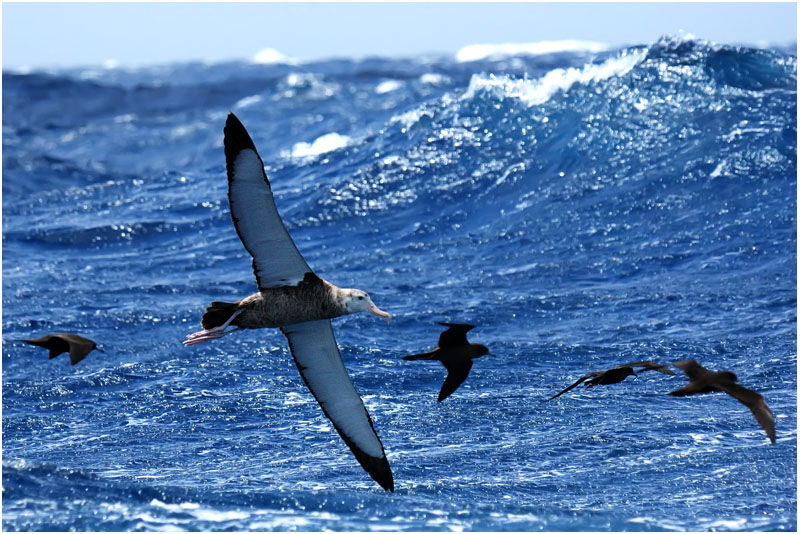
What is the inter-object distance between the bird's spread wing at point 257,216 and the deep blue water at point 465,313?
115 inches

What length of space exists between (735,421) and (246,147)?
8.41m

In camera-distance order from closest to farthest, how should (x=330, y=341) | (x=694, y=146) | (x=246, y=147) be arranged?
(x=246, y=147) < (x=330, y=341) < (x=694, y=146)

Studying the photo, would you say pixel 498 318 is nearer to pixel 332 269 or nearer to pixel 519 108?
pixel 332 269

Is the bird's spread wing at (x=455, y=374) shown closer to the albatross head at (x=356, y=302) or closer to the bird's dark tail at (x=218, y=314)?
the albatross head at (x=356, y=302)

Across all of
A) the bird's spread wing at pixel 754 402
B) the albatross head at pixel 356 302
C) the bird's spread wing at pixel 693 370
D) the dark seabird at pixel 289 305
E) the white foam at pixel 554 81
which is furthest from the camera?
the white foam at pixel 554 81

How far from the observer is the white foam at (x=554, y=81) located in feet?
107

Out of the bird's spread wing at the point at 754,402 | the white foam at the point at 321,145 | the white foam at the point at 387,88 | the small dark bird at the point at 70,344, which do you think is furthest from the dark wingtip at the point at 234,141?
the white foam at the point at 387,88

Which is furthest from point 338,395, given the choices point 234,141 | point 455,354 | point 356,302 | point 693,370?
point 693,370

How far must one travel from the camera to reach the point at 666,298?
1961 cm

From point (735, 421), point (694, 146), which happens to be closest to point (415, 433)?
point (735, 421)

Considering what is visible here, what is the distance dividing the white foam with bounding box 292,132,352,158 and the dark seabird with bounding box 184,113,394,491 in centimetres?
2570

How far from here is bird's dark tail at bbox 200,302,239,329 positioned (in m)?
10.2

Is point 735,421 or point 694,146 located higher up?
point 694,146

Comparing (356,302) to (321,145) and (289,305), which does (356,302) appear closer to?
(289,305)
